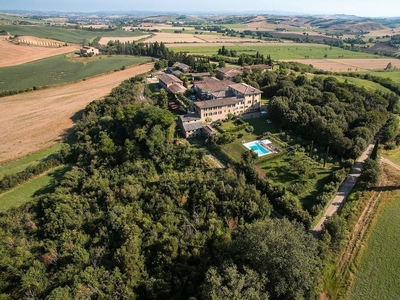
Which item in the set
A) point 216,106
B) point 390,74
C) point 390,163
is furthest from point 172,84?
point 390,74

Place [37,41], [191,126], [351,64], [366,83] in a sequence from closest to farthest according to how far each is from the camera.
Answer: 1. [191,126]
2. [366,83]
3. [351,64]
4. [37,41]

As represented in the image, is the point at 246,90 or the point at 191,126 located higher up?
the point at 246,90

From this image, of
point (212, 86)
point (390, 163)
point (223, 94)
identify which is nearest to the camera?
point (390, 163)

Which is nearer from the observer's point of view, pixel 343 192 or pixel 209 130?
pixel 343 192

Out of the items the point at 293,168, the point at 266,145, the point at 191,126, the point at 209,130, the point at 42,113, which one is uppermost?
the point at 191,126

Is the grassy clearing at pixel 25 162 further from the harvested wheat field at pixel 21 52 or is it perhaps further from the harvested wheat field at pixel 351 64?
the harvested wheat field at pixel 351 64

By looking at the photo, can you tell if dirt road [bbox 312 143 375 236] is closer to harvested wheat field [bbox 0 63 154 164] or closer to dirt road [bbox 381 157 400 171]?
dirt road [bbox 381 157 400 171]

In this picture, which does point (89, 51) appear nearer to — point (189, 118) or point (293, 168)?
point (189, 118)

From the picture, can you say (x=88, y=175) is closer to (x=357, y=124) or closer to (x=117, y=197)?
(x=117, y=197)
